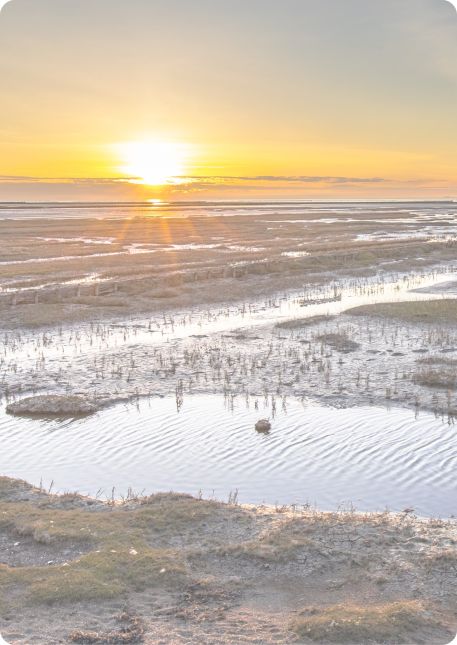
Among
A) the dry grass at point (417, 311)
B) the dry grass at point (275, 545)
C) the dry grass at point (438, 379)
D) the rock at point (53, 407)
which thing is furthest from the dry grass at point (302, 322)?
the dry grass at point (275, 545)

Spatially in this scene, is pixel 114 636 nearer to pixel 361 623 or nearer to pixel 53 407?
pixel 361 623

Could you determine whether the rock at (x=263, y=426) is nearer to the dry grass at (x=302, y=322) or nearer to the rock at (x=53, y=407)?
the rock at (x=53, y=407)

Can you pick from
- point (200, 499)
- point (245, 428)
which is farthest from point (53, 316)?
point (200, 499)

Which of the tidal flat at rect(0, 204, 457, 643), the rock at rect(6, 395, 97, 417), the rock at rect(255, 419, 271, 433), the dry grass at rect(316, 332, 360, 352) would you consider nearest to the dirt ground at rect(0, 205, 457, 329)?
the tidal flat at rect(0, 204, 457, 643)

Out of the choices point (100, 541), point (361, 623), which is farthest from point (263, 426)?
point (361, 623)

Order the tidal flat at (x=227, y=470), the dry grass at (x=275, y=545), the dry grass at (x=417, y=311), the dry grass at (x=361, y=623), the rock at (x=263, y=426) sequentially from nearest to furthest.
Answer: the dry grass at (x=361, y=623) < the tidal flat at (x=227, y=470) < the dry grass at (x=275, y=545) < the rock at (x=263, y=426) < the dry grass at (x=417, y=311)

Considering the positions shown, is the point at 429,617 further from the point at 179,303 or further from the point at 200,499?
the point at 179,303

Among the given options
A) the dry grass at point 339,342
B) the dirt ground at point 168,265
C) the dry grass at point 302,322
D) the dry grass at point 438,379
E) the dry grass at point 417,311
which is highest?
the dirt ground at point 168,265
